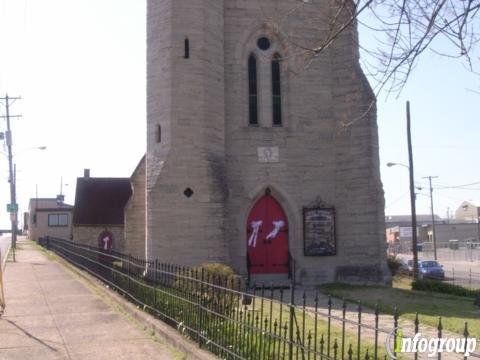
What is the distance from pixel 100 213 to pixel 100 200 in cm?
197

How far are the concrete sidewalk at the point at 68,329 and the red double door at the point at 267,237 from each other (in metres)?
7.24

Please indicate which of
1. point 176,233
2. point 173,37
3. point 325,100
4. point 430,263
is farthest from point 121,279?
point 430,263

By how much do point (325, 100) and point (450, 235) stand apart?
82932mm

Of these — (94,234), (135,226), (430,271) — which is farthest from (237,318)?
(94,234)

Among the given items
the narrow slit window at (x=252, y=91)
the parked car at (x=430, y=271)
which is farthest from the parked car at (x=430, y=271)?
the narrow slit window at (x=252, y=91)

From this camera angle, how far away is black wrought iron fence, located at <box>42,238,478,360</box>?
18.9ft

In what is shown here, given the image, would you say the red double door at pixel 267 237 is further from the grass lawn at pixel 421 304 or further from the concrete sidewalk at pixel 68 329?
the concrete sidewalk at pixel 68 329

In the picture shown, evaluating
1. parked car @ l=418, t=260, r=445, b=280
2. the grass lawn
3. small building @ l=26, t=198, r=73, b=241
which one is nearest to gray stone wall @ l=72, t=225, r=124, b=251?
parked car @ l=418, t=260, r=445, b=280

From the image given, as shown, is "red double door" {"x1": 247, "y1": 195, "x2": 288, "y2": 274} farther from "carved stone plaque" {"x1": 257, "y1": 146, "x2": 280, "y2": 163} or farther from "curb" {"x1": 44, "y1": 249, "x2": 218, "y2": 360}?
"curb" {"x1": 44, "y1": 249, "x2": 218, "y2": 360}

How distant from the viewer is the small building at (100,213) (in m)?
40.0

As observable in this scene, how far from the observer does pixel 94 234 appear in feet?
131

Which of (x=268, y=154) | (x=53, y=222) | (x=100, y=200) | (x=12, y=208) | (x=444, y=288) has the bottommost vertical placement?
(x=444, y=288)

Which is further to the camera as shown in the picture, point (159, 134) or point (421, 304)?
point (159, 134)

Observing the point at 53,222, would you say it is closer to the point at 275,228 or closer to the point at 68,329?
the point at 275,228
